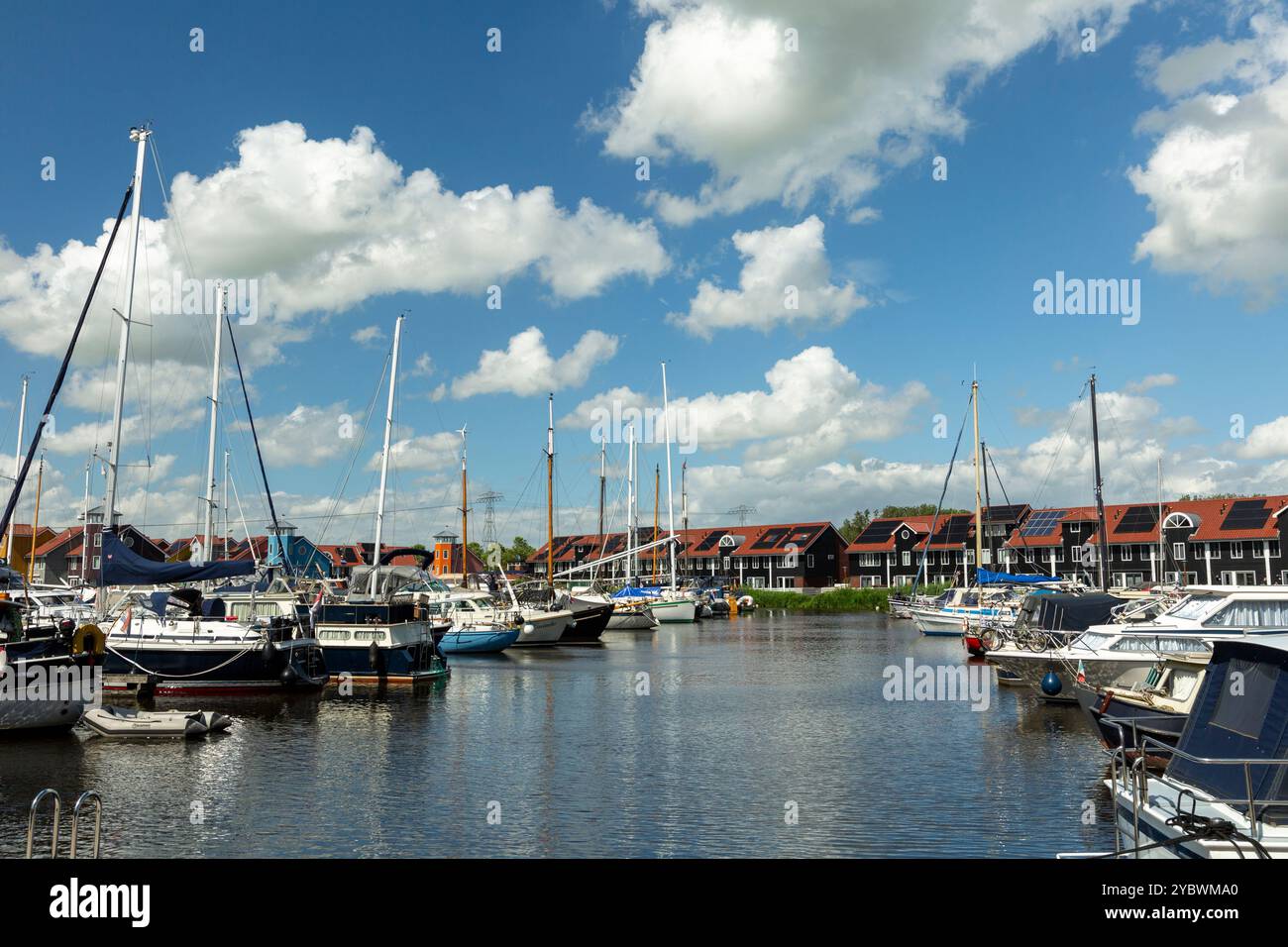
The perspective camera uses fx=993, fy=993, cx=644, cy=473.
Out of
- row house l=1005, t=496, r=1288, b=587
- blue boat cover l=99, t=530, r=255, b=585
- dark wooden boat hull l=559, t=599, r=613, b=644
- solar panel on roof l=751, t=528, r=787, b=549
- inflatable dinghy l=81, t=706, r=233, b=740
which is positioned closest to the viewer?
inflatable dinghy l=81, t=706, r=233, b=740

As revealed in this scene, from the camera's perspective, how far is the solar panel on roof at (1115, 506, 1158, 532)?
95188mm

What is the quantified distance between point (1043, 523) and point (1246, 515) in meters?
18.4

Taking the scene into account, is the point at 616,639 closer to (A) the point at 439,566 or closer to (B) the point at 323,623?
(B) the point at 323,623

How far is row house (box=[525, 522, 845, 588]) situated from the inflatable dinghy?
8787 centimetres

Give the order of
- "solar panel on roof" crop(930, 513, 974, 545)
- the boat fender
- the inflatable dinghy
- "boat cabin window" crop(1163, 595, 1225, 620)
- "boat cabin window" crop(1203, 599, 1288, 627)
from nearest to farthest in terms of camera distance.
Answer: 1. "boat cabin window" crop(1203, 599, 1288, 627)
2. the inflatable dinghy
3. the boat fender
4. "boat cabin window" crop(1163, 595, 1225, 620)
5. "solar panel on roof" crop(930, 513, 974, 545)

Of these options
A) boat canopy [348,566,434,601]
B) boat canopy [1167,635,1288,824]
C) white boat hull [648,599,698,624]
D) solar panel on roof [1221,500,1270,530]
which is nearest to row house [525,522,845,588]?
white boat hull [648,599,698,624]

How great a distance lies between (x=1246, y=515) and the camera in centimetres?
9012

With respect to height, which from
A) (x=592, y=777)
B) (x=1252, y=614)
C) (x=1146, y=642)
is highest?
(x=1252, y=614)

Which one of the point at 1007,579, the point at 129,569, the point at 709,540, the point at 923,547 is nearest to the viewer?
the point at 129,569

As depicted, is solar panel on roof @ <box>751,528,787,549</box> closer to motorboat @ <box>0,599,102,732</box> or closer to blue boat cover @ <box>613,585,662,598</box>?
blue boat cover @ <box>613,585,662,598</box>

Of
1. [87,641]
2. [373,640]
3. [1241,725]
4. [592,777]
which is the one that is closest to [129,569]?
[87,641]

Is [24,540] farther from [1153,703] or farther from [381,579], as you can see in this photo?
[1153,703]
